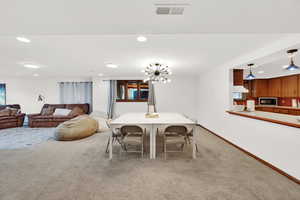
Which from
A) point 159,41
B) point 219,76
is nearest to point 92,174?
point 159,41

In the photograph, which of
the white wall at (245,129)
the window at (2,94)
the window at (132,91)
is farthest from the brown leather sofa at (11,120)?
the white wall at (245,129)

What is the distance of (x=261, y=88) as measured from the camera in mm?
5727

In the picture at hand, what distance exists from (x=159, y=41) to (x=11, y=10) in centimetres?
179

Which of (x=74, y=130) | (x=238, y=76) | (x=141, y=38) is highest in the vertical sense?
(x=141, y=38)

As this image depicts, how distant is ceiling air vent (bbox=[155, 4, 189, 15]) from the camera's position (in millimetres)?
1179

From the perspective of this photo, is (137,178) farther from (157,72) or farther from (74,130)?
(74,130)

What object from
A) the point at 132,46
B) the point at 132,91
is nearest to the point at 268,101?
the point at 132,91

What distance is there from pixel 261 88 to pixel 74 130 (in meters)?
7.15

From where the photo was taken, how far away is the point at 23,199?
1.65 metres

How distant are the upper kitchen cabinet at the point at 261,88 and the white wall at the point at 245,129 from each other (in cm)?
237

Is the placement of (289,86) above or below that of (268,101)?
above

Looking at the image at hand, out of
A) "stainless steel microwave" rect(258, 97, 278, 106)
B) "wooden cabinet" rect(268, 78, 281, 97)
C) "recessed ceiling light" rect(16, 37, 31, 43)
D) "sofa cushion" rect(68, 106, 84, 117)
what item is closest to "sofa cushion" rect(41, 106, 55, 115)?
"sofa cushion" rect(68, 106, 84, 117)

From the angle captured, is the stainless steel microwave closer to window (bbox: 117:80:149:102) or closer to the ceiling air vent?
window (bbox: 117:80:149:102)

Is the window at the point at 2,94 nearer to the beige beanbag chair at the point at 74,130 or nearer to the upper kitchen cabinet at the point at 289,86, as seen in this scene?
the beige beanbag chair at the point at 74,130
